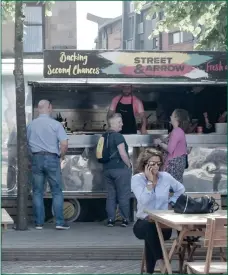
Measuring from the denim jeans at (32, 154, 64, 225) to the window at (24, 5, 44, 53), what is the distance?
10.8ft

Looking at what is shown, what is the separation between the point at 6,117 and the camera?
35.9 ft

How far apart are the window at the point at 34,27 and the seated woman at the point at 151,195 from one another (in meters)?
5.89

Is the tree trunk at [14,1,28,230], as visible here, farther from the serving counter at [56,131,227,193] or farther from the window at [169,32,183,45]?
the window at [169,32,183,45]

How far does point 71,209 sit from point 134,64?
90.1 inches

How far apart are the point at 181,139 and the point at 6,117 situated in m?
2.48

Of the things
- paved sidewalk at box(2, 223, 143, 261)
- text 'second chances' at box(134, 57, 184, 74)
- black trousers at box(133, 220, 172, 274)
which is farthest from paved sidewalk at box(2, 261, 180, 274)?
text 'second chances' at box(134, 57, 184, 74)

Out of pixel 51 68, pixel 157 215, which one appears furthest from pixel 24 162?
pixel 157 215

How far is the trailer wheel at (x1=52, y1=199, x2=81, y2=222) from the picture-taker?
11.2 m

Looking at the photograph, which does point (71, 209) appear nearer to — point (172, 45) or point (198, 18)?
point (172, 45)

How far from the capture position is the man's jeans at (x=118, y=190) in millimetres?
10617

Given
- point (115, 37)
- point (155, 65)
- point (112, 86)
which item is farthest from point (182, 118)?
point (115, 37)

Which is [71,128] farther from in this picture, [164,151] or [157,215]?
[157,215]

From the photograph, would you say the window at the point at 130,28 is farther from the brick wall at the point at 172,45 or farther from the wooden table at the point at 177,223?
the wooden table at the point at 177,223

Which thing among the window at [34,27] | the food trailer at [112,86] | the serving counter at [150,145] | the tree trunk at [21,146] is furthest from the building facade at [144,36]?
the tree trunk at [21,146]
